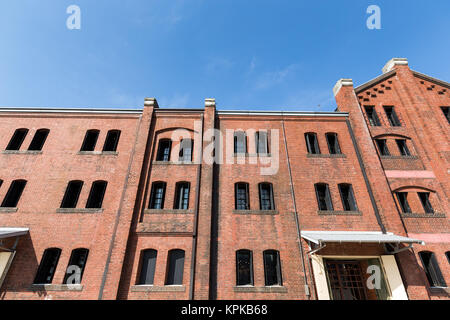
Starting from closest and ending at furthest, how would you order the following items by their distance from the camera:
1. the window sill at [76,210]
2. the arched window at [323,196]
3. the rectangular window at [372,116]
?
the window sill at [76,210] → the arched window at [323,196] → the rectangular window at [372,116]

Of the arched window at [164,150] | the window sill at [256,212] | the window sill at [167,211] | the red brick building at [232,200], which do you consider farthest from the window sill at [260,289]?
the arched window at [164,150]

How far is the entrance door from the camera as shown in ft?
34.9

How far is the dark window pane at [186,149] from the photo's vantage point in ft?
45.7

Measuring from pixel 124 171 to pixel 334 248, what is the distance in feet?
38.7

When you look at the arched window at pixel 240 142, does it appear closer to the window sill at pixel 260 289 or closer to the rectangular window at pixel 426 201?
the window sill at pixel 260 289

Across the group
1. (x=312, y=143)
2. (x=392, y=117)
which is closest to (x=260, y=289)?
(x=312, y=143)

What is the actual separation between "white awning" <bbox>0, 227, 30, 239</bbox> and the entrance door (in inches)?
574

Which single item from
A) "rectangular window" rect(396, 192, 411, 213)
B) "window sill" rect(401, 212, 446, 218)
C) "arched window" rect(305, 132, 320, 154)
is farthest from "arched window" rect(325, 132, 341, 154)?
"window sill" rect(401, 212, 446, 218)

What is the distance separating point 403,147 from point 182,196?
14.1m

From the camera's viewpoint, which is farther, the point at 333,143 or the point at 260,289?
the point at 333,143

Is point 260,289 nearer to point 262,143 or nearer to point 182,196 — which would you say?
point 182,196

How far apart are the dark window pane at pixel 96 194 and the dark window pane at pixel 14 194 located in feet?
12.9

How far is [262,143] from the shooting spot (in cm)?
1455
